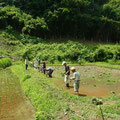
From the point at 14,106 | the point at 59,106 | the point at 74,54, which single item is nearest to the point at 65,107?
the point at 59,106

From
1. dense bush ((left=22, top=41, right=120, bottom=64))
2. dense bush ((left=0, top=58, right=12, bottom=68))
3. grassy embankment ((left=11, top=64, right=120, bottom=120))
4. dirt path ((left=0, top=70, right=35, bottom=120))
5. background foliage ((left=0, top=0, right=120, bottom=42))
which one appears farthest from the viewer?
background foliage ((left=0, top=0, right=120, bottom=42))

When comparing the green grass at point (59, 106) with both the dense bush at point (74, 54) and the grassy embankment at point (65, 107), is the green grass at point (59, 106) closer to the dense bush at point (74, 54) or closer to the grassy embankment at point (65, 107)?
the grassy embankment at point (65, 107)

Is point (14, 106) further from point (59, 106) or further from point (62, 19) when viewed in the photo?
point (62, 19)

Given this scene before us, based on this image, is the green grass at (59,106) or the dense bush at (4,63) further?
the dense bush at (4,63)

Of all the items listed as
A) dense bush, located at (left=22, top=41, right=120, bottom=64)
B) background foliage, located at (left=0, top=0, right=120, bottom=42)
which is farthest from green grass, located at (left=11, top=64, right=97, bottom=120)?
background foliage, located at (left=0, top=0, right=120, bottom=42)

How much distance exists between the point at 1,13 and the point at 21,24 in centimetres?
529

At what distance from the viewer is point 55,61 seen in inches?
1222

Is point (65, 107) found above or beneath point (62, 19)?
beneath

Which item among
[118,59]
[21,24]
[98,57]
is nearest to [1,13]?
[21,24]

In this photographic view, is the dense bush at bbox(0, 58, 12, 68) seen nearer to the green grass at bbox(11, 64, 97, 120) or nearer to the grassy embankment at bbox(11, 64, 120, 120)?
the green grass at bbox(11, 64, 97, 120)

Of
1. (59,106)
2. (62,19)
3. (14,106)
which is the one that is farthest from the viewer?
(62,19)

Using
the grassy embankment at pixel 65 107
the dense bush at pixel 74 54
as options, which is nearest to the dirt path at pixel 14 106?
the grassy embankment at pixel 65 107

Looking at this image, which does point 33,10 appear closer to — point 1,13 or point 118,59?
point 1,13

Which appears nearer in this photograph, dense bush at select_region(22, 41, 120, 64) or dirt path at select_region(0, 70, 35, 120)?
dirt path at select_region(0, 70, 35, 120)
